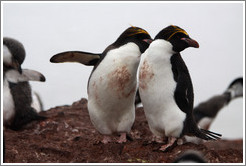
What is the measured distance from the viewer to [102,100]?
291cm

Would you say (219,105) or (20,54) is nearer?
(20,54)

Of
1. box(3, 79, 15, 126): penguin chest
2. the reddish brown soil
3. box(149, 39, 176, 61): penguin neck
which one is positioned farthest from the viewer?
box(3, 79, 15, 126): penguin chest

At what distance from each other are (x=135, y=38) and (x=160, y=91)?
475 mm

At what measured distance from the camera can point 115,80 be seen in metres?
2.88

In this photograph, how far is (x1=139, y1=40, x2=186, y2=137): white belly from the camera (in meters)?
2.73

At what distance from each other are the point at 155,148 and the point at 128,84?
1.62ft

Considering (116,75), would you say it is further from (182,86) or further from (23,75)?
(23,75)

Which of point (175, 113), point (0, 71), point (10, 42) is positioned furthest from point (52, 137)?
point (175, 113)

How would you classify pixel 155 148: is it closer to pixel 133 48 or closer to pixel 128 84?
pixel 128 84

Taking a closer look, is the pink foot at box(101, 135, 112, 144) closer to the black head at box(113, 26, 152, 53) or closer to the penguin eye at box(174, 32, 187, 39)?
the black head at box(113, 26, 152, 53)

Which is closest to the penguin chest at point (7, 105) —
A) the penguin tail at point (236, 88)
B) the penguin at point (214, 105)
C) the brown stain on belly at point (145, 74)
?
the brown stain on belly at point (145, 74)

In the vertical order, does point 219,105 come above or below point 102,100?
below

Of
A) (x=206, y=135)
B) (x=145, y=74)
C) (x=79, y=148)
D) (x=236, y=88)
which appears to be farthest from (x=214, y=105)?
(x=79, y=148)

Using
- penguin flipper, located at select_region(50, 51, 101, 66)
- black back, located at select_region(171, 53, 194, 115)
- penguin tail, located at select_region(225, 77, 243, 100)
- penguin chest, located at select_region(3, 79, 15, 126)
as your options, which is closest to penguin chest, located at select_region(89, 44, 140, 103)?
penguin flipper, located at select_region(50, 51, 101, 66)
